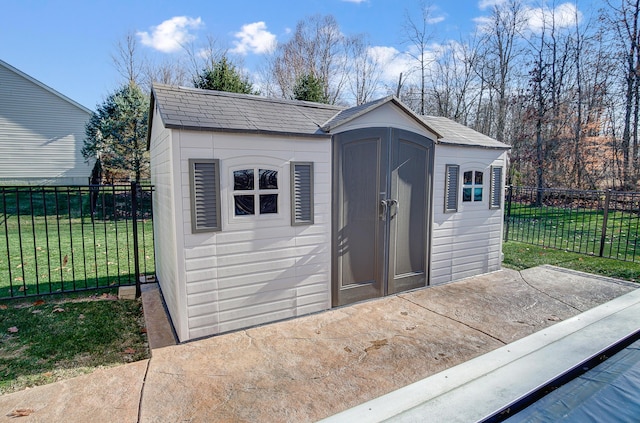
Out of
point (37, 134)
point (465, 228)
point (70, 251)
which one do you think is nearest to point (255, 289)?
point (465, 228)

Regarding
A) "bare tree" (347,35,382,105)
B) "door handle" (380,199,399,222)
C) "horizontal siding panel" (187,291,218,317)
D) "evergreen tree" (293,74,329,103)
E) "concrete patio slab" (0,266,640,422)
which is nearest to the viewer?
"concrete patio slab" (0,266,640,422)

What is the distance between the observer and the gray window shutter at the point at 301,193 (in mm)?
3641

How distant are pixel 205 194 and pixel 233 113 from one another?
0.93 meters

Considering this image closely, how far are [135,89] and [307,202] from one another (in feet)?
36.3

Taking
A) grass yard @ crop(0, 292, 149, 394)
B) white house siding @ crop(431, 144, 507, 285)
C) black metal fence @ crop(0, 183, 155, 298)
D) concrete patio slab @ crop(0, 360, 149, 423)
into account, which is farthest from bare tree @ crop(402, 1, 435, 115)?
concrete patio slab @ crop(0, 360, 149, 423)

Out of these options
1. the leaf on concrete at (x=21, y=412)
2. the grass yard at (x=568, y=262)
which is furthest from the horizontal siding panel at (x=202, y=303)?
the grass yard at (x=568, y=262)

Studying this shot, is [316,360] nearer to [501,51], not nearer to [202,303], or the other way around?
[202,303]

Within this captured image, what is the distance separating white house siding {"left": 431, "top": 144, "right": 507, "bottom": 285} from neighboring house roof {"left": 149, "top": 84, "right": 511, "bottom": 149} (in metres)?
0.53

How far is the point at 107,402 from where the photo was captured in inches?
94.3

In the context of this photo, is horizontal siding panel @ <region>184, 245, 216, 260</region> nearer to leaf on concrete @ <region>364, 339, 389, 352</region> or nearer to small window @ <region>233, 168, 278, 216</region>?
small window @ <region>233, 168, 278, 216</region>

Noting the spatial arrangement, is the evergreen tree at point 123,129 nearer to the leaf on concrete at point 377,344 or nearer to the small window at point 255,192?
the small window at point 255,192

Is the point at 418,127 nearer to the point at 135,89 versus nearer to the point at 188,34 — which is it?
the point at 135,89

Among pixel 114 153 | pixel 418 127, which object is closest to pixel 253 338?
pixel 418 127

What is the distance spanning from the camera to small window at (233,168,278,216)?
336cm
